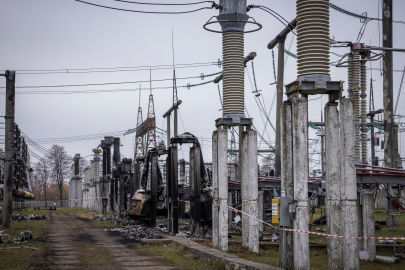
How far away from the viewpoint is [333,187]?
37.9 feet

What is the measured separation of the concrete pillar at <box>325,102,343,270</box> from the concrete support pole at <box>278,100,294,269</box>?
0.79m

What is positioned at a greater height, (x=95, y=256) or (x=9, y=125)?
(x=9, y=125)

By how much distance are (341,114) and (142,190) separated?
1759 centimetres

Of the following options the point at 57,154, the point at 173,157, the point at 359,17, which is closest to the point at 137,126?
the point at 57,154

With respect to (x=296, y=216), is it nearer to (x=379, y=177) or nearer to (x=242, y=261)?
(x=242, y=261)

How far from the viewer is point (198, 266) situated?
14.2 metres

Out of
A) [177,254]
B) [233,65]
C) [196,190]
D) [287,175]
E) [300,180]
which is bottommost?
[177,254]

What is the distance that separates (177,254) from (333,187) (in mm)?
7010

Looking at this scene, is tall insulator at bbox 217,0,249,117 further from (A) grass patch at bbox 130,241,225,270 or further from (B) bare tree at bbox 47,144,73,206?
Result: (B) bare tree at bbox 47,144,73,206

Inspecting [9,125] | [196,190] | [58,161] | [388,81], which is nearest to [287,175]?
[196,190]

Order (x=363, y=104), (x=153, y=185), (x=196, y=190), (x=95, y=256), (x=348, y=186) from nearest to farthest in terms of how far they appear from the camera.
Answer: (x=348, y=186) → (x=95, y=256) → (x=196, y=190) → (x=153, y=185) → (x=363, y=104)

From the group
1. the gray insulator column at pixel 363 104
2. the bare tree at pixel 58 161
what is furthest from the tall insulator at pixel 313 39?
the bare tree at pixel 58 161

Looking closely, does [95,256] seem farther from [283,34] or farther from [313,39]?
[283,34]

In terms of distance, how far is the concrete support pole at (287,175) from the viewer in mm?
11737
